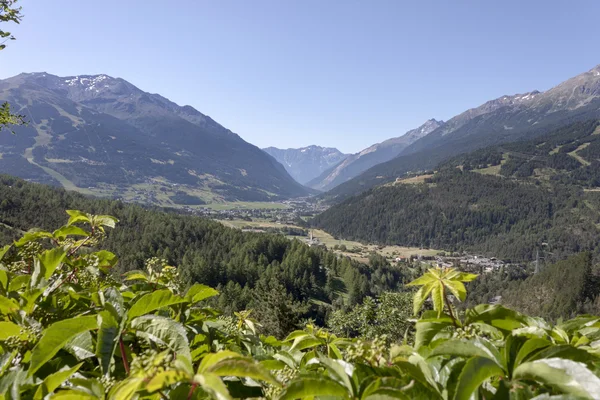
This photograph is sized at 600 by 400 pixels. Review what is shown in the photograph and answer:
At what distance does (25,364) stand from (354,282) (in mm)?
97474

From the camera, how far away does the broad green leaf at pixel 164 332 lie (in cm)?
151

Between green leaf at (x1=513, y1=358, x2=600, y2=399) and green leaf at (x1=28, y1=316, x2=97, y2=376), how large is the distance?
1894 mm

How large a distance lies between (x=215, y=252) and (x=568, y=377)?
112 meters

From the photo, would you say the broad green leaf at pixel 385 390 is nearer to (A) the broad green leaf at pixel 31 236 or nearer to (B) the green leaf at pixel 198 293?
(B) the green leaf at pixel 198 293

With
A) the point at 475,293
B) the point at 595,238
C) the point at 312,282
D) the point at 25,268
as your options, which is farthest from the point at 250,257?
the point at 595,238

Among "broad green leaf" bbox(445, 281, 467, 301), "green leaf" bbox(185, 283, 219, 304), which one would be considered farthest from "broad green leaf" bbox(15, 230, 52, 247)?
"broad green leaf" bbox(445, 281, 467, 301)

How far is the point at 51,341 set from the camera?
1.53 metres

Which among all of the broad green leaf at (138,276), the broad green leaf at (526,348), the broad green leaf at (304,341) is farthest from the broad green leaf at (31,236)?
the broad green leaf at (526,348)

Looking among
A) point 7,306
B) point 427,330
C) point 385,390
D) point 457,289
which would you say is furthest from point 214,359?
point 7,306

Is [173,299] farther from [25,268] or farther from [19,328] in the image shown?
[25,268]

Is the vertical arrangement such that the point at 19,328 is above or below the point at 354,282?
above

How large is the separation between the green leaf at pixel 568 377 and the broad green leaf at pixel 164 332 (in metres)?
1.33

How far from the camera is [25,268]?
338cm

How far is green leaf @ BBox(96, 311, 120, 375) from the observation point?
159 cm
